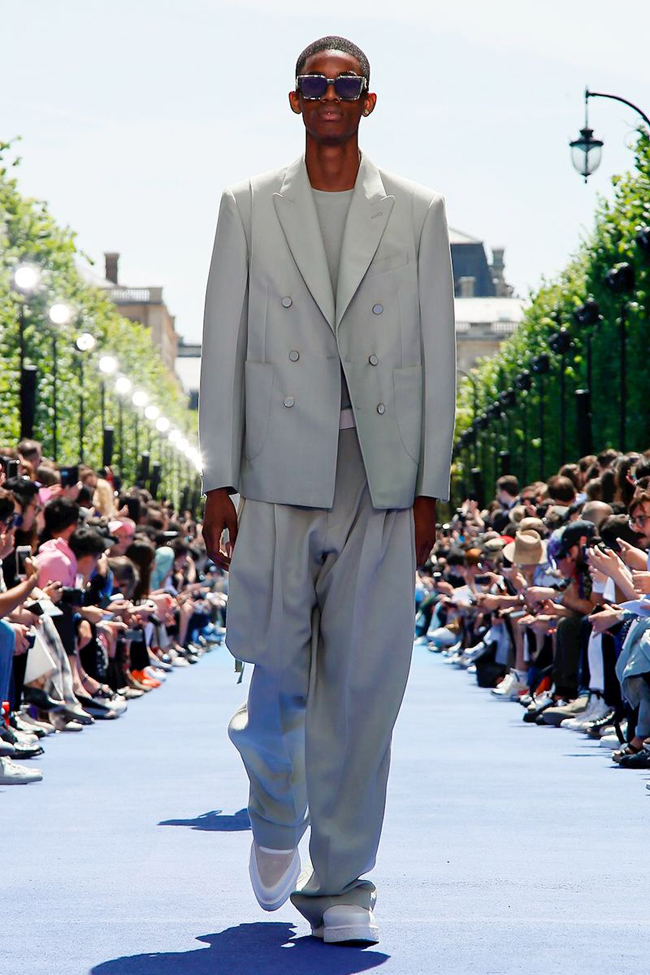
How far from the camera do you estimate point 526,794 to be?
10.9m

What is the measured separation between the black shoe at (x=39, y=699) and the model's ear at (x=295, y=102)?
29.8ft

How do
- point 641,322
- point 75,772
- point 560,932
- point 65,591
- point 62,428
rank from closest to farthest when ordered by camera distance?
point 560,932
point 75,772
point 65,591
point 641,322
point 62,428

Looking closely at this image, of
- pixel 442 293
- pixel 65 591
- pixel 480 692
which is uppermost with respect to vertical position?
pixel 442 293

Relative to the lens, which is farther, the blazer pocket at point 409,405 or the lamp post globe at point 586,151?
the lamp post globe at point 586,151

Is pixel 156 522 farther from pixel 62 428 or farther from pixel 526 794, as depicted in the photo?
pixel 62 428

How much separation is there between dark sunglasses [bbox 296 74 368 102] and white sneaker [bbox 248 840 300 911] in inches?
88.5

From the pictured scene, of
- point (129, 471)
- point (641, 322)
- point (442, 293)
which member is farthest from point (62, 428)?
point (442, 293)

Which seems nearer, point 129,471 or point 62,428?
point 62,428

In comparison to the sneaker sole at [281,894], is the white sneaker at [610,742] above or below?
below

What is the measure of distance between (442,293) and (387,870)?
231 centimetres

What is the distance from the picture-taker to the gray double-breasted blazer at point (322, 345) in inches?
252

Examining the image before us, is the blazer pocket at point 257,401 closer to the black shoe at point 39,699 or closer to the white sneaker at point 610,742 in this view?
the white sneaker at point 610,742

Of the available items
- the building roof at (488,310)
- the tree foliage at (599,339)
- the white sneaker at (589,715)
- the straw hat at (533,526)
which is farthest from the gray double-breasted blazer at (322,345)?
the building roof at (488,310)

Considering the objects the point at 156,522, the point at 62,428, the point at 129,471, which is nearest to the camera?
the point at 156,522
